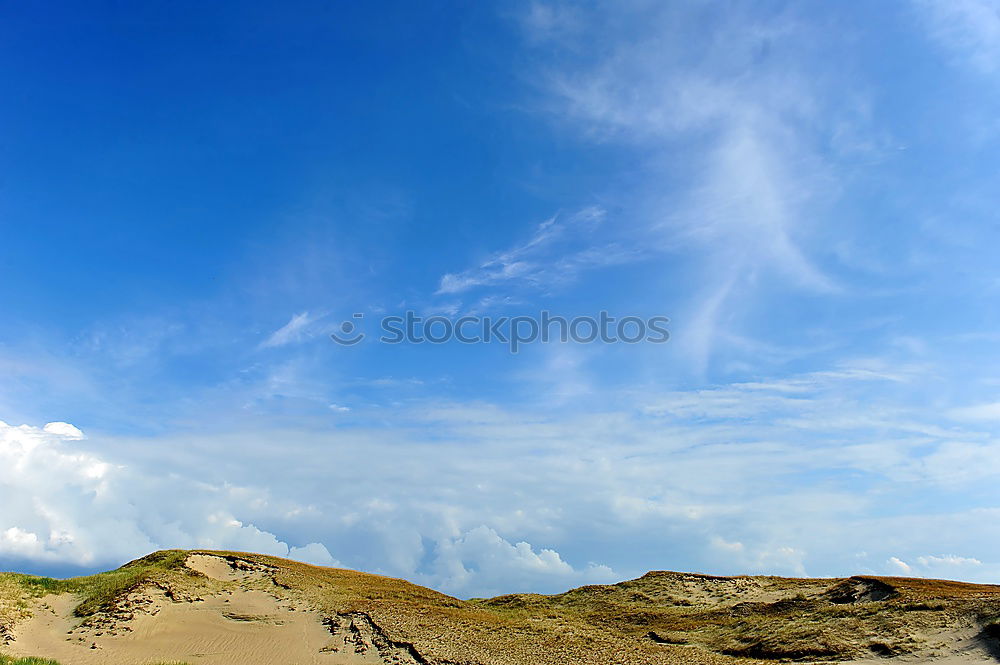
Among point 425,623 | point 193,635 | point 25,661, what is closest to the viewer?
point 25,661

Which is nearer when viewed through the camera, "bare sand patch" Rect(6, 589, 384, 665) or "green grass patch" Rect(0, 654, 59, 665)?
"green grass patch" Rect(0, 654, 59, 665)

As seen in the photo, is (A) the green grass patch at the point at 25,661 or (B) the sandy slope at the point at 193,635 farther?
(B) the sandy slope at the point at 193,635

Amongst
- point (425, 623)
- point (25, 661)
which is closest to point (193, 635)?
point (25, 661)

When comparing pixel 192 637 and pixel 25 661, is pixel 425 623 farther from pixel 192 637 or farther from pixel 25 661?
pixel 25 661

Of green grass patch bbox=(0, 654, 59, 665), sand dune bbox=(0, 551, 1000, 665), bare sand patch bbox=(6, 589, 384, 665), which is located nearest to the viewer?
green grass patch bbox=(0, 654, 59, 665)

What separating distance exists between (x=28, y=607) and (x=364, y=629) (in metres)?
21.3

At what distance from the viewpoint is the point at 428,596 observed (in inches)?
1905

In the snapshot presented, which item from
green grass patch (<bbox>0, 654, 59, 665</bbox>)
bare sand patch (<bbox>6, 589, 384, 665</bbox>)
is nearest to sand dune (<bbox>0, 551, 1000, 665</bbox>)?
bare sand patch (<bbox>6, 589, 384, 665</bbox>)

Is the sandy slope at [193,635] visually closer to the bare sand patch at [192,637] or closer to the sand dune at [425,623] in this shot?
the bare sand patch at [192,637]

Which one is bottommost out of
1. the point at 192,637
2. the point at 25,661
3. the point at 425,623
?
the point at 25,661

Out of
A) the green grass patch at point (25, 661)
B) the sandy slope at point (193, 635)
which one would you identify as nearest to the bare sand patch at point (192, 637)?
the sandy slope at point (193, 635)

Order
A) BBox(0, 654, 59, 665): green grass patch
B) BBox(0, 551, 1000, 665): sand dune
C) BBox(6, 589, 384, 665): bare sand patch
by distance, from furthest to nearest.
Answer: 1. BBox(6, 589, 384, 665): bare sand patch
2. BBox(0, 551, 1000, 665): sand dune
3. BBox(0, 654, 59, 665): green grass patch

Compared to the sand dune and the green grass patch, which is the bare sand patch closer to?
the sand dune

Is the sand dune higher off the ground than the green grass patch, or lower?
higher
